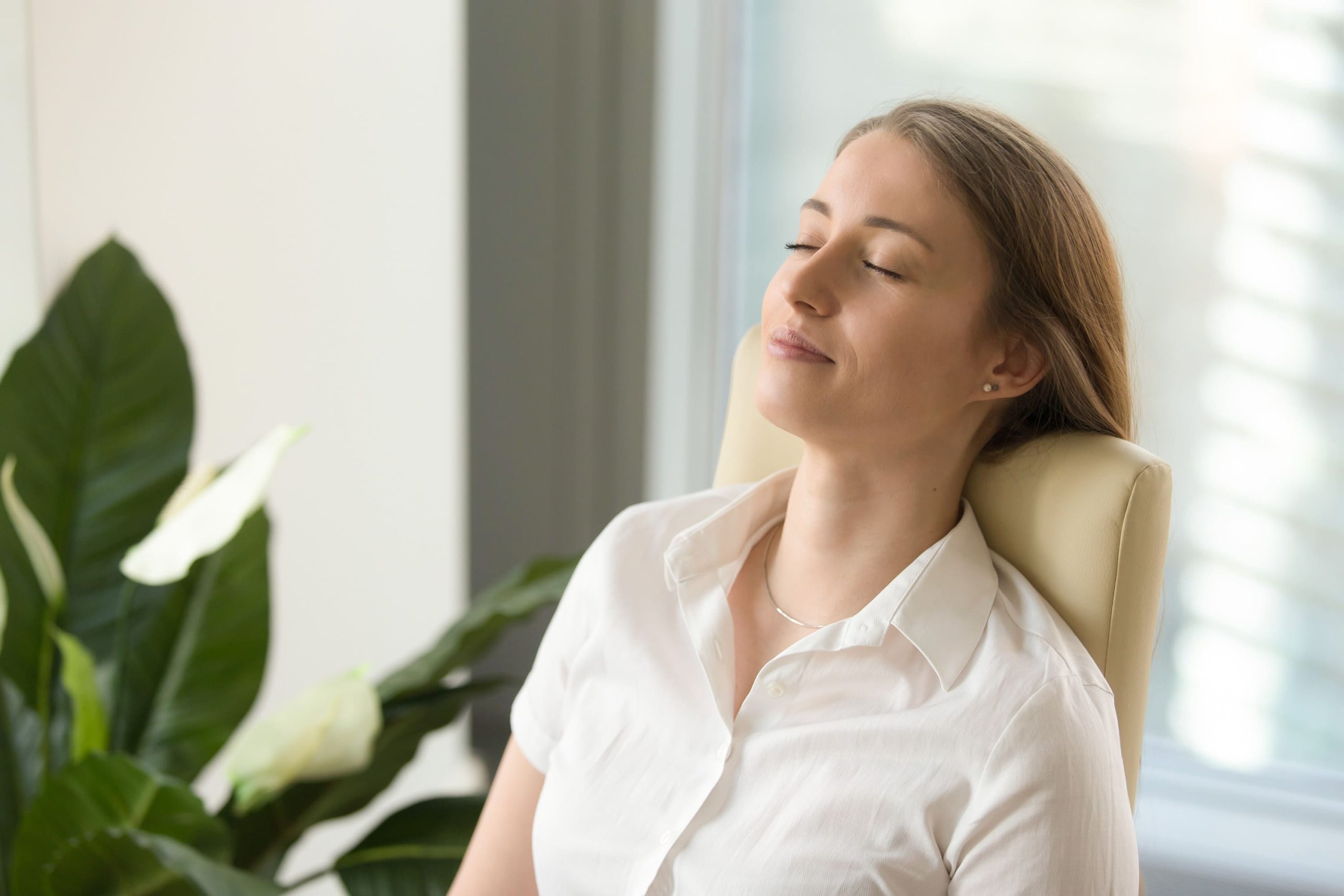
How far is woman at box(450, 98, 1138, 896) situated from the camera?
85 cm

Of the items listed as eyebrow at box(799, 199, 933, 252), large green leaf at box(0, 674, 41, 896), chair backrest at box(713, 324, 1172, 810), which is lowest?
large green leaf at box(0, 674, 41, 896)

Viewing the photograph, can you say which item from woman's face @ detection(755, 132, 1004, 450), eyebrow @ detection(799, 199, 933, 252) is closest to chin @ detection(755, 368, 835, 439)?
woman's face @ detection(755, 132, 1004, 450)

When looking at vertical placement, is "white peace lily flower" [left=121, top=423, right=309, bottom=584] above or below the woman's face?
below

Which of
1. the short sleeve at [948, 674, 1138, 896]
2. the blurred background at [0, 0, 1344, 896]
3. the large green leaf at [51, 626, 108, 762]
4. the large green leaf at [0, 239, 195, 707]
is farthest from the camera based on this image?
the blurred background at [0, 0, 1344, 896]

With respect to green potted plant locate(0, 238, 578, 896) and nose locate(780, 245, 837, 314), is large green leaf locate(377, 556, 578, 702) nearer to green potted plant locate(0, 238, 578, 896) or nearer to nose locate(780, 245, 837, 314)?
green potted plant locate(0, 238, 578, 896)

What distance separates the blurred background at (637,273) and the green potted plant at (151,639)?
310 mm

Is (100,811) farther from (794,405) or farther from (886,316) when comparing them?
(886,316)

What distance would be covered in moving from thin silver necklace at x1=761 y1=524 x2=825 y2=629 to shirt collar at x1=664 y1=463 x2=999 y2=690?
0.04m

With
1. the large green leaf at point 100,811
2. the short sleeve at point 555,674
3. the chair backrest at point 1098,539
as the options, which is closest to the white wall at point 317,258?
the large green leaf at point 100,811

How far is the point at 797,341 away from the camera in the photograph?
0.96 metres

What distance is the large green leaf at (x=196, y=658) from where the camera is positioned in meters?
1.29

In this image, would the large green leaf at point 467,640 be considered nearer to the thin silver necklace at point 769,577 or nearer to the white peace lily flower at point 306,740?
the white peace lily flower at point 306,740

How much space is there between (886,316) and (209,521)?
2.22 feet

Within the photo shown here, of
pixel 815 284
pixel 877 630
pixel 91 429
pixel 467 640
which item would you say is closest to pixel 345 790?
pixel 467 640
